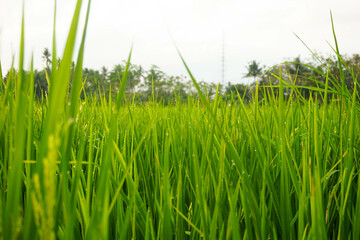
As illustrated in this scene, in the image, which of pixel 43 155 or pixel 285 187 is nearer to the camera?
pixel 43 155

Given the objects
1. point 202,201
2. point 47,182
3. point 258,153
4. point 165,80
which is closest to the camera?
point 47,182

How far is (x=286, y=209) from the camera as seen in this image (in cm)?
59

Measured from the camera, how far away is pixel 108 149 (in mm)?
314

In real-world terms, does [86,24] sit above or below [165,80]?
below

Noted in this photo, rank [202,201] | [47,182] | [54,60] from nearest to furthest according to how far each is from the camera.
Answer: [47,182]
[54,60]
[202,201]

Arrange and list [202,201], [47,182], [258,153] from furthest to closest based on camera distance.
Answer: [258,153] < [202,201] < [47,182]

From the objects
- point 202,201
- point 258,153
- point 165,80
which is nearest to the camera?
point 202,201

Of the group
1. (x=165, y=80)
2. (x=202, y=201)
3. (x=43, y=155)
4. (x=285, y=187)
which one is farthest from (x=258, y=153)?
(x=165, y=80)

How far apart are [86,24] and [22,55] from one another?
0.28 feet

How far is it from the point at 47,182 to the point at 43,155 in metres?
0.07

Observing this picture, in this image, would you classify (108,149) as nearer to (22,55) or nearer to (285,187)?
(22,55)

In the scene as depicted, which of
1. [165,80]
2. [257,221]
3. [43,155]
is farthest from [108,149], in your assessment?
[165,80]

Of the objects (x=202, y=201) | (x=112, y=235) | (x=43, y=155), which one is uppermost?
(x=43, y=155)

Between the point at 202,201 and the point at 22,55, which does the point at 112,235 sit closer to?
the point at 202,201
